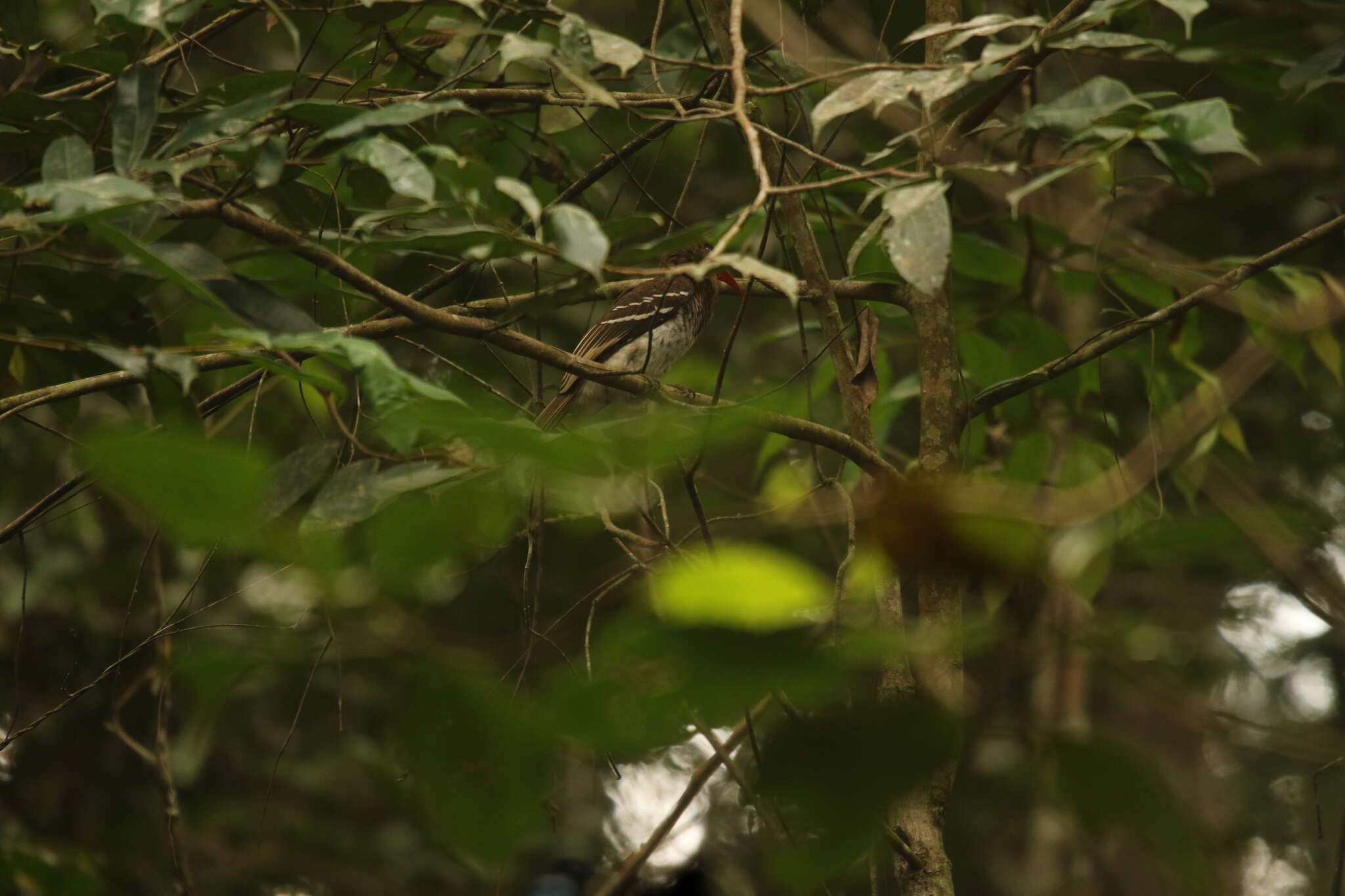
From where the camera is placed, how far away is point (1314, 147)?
442 cm

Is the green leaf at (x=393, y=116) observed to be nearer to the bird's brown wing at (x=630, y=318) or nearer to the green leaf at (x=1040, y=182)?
the green leaf at (x=1040, y=182)

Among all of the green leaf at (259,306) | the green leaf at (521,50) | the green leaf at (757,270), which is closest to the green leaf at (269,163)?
the green leaf at (259,306)

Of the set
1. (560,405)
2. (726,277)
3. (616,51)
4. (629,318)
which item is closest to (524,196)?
(616,51)

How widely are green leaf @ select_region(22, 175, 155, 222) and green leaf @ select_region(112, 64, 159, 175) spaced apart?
0.16m

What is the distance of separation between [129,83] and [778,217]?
1.50 meters

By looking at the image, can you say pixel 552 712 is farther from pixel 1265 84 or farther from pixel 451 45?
pixel 1265 84

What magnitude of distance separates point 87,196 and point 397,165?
0.36 metres

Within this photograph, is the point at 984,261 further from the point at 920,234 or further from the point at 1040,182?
the point at 920,234

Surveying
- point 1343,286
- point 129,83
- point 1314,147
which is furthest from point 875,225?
point 1314,147

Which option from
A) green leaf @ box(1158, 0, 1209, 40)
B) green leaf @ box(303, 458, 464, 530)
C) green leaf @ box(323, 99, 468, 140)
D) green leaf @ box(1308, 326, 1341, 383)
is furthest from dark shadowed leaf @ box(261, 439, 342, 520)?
green leaf @ box(1308, 326, 1341, 383)

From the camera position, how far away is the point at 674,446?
749 millimetres

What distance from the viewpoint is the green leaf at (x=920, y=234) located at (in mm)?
1410

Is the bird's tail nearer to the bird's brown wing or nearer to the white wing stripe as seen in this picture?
the bird's brown wing

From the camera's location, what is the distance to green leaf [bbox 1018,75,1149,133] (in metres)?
1.69
